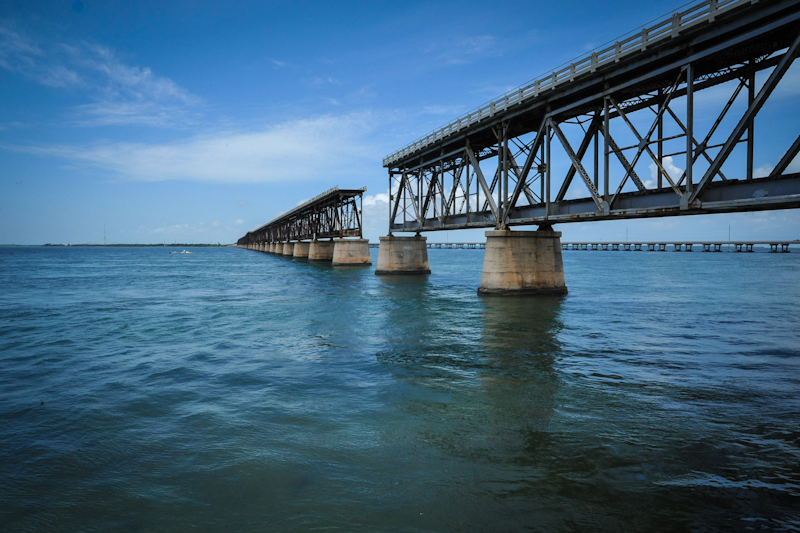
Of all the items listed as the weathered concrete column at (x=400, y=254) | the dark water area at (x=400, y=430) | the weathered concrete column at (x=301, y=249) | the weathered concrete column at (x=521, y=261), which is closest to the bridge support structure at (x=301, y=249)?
the weathered concrete column at (x=301, y=249)

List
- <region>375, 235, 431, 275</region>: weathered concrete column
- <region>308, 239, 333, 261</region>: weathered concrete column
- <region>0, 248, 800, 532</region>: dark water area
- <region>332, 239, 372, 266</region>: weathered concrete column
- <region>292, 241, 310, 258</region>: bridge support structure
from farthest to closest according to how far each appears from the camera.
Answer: <region>292, 241, 310, 258</region>: bridge support structure
<region>308, 239, 333, 261</region>: weathered concrete column
<region>332, 239, 372, 266</region>: weathered concrete column
<region>375, 235, 431, 275</region>: weathered concrete column
<region>0, 248, 800, 532</region>: dark water area

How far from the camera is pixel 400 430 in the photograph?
9.39 meters

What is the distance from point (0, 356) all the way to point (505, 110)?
30244 millimetres

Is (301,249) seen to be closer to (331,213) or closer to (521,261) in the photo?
(331,213)

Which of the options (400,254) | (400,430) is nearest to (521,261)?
(400,430)

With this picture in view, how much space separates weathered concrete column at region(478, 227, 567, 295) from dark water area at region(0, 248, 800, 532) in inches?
419

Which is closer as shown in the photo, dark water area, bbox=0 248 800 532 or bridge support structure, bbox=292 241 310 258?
dark water area, bbox=0 248 800 532

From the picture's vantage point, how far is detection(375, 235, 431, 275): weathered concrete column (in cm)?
5719

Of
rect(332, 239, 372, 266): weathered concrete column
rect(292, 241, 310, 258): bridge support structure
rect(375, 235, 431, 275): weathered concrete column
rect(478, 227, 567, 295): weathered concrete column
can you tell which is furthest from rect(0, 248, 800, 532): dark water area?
rect(292, 241, 310, 258): bridge support structure

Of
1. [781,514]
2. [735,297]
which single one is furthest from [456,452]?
[735,297]

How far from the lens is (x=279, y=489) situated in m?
7.09

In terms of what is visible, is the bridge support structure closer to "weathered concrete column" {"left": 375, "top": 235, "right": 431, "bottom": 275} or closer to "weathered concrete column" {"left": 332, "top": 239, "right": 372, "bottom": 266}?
"weathered concrete column" {"left": 332, "top": 239, "right": 372, "bottom": 266}

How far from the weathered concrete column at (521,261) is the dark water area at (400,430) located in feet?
34.9

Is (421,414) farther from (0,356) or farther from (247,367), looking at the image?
(0,356)
